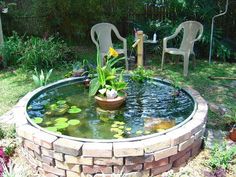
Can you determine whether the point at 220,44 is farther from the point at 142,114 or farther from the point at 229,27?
the point at 142,114

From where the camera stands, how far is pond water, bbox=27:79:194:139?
11.5 ft

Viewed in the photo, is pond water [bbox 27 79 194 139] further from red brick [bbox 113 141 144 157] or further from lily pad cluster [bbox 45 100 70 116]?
red brick [bbox 113 141 144 157]

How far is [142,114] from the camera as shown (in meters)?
3.87

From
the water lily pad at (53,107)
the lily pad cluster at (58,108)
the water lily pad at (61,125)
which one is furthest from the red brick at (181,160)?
the water lily pad at (53,107)

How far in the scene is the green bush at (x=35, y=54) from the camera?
6.32 metres

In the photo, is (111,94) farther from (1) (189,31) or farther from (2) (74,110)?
(1) (189,31)

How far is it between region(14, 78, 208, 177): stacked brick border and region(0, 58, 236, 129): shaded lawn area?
41.2 inches

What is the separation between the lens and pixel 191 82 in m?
5.52

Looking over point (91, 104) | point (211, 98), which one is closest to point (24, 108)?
point (91, 104)

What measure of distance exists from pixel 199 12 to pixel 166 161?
462 cm

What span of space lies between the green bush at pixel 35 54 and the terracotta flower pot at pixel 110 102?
8.99ft

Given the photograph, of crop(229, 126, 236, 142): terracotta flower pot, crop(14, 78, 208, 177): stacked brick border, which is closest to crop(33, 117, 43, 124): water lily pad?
crop(14, 78, 208, 177): stacked brick border

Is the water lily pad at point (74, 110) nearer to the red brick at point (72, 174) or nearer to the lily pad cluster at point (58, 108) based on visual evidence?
the lily pad cluster at point (58, 108)

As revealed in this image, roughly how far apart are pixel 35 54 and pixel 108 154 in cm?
390
